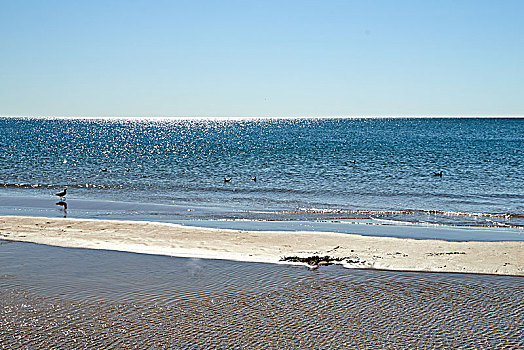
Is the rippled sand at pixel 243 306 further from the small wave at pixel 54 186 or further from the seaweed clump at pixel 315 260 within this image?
the small wave at pixel 54 186

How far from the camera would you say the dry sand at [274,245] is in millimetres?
14222

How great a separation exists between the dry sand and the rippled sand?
0.95 metres

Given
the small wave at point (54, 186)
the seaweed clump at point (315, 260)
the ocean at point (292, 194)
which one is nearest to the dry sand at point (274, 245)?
the seaweed clump at point (315, 260)

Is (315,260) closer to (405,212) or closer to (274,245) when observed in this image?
(274,245)

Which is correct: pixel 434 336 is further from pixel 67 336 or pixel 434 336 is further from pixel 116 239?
pixel 116 239

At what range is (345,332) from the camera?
947 centimetres

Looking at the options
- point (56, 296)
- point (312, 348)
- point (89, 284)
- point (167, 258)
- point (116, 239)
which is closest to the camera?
point (312, 348)

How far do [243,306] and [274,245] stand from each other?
18.9 feet

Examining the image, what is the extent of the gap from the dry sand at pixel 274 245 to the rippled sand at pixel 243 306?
949 mm

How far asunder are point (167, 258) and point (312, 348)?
22.2 feet

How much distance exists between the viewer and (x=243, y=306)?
10773 millimetres

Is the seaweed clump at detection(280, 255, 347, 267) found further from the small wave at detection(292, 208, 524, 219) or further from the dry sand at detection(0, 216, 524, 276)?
the small wave at detection(292, 208, 524, 219)

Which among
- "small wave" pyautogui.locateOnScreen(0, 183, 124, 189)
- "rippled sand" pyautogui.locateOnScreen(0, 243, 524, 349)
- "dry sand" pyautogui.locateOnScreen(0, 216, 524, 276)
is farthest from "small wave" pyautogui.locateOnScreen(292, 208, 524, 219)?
"small wave" pyautogui.locateOnScreen(0, 183, 124, 189)

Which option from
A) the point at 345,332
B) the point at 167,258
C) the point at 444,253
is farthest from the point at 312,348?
the point at 444,253
